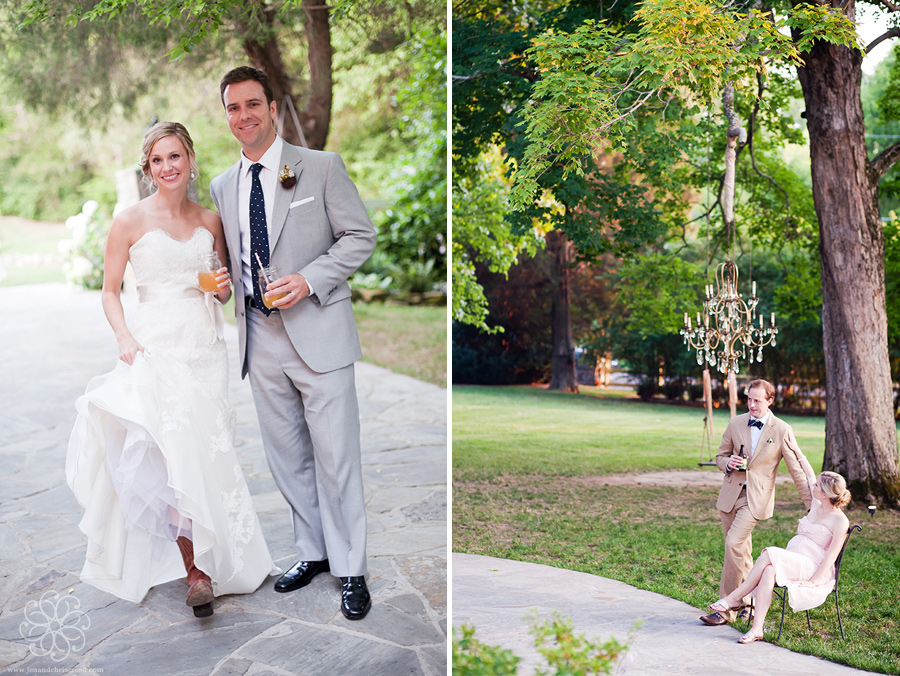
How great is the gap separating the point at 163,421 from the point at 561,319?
15.2ft

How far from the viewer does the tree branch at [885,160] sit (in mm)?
4762

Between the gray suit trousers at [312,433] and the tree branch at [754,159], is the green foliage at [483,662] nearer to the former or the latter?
the gray suit trousers at [312,433]

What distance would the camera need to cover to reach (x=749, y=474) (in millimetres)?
3490

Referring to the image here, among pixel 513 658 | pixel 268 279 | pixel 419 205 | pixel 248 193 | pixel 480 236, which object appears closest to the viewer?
pixel 513 658

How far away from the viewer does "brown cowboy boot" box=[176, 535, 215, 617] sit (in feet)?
9.91

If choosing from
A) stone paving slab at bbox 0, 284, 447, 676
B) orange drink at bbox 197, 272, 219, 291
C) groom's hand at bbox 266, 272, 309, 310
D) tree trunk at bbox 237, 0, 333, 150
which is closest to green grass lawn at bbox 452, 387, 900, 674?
stone paving slab at bbox 0, 284, 447, 676

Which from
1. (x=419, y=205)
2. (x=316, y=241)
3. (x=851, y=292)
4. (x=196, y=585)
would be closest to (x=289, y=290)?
(x=316, y=241)

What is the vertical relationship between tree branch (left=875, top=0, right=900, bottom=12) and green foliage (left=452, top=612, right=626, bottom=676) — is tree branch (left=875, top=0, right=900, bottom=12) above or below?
above

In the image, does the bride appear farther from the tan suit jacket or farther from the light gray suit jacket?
the tan suit jacket

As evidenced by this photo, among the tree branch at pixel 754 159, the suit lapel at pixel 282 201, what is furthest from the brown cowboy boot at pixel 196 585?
the tree branch at pixel 754 159

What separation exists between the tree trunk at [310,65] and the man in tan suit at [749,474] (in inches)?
173

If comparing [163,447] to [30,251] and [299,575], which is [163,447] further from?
[30,251]

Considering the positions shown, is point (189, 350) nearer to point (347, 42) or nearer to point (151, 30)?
point (151, 30)

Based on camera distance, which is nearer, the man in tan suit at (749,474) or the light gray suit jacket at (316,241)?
the light gray suit jacket at (316,241)
